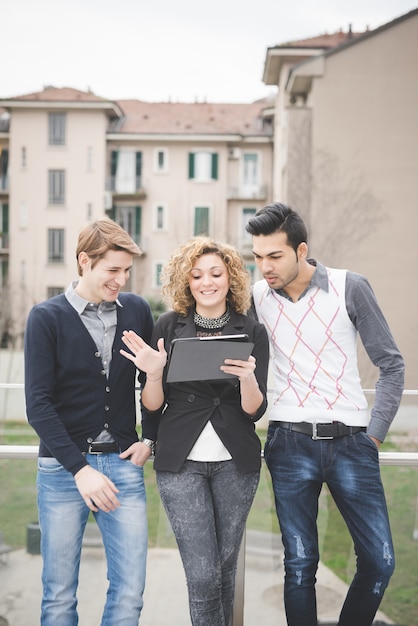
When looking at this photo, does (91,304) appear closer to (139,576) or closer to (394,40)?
(139,576)

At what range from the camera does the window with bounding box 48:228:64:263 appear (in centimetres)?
2484

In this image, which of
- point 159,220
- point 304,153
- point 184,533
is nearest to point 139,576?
point 184,533

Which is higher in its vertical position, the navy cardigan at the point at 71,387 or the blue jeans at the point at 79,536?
the navy cardigan at the point at 71,387

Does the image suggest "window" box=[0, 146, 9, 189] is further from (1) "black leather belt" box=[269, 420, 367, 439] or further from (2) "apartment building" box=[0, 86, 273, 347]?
(1) "black leather belt" box=[269, 420, 367, 439]

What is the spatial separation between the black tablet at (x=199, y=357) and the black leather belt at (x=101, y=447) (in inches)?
12.7

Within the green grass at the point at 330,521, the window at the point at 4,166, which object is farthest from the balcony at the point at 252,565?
the window at the point at 4,166

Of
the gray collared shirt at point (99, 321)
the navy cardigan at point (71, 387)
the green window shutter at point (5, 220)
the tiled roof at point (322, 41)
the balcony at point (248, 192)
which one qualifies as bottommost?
the navy cardigan at point (71, 387)

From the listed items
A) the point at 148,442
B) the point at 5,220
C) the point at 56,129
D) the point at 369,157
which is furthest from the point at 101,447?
the point at 5,220

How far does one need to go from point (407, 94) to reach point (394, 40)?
1.16 metres

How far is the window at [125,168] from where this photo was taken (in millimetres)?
24953

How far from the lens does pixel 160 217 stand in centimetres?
2548

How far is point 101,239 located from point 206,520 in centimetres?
92

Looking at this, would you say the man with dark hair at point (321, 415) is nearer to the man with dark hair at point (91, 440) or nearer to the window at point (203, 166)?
the man with dark hair at point (91, 440)

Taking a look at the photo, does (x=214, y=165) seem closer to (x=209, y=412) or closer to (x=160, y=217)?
(x=160, y=217)
